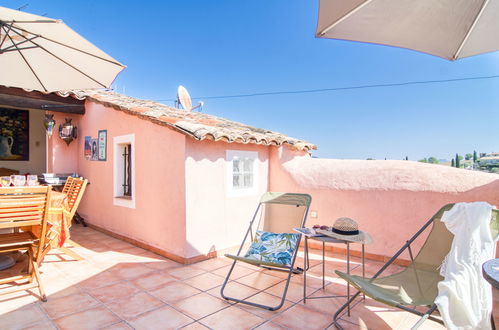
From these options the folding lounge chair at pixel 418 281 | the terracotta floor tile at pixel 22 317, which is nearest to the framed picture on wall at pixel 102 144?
the terracotta floor tile at pixel 22 317

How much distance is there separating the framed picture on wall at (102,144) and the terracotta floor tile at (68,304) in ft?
13.2

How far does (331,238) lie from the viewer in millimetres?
3518

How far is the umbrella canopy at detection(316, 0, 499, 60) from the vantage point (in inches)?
95.3

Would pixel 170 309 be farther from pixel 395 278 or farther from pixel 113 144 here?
pixel 113 144

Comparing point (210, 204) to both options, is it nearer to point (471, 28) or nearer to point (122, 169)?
point (122, 169)

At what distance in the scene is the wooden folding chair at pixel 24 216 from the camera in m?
3.34

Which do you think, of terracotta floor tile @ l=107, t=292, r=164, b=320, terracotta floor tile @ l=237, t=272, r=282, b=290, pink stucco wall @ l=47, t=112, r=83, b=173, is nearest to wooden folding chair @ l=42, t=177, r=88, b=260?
terracotta floor tile @ l=107, t=292, r=164, b=320

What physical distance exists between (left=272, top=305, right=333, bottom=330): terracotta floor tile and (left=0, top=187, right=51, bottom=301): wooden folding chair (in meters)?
2.88

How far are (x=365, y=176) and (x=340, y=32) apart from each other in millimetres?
3396

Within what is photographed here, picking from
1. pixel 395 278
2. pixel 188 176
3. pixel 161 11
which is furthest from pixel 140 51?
pixel 395 278

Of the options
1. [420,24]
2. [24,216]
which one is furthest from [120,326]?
[420,24]

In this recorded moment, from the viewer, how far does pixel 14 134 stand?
8.88m

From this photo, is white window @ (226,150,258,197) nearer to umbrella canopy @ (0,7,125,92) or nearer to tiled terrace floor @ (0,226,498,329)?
tiled terrace floor @ (0,226,498,329)

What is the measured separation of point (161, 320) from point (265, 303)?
1226 millimetres
